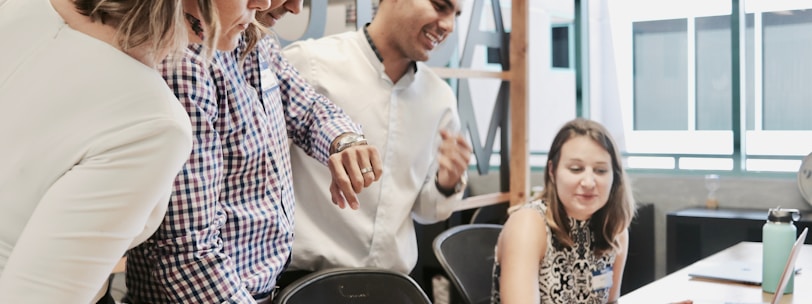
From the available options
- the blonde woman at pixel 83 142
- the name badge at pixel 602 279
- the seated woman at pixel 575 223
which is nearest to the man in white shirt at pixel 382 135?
the seated woman at pixel 575 223

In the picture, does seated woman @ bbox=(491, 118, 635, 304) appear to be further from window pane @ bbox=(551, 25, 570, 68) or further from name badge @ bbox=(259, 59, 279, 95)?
window pane @ bbox=(551, 25, 570, 68)

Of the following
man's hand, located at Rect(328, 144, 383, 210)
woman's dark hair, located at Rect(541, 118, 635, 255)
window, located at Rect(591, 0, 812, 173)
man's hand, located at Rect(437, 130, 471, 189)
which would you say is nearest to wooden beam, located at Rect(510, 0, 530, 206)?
woman's dark hair, located at Rect(541, 118, 635, 255)

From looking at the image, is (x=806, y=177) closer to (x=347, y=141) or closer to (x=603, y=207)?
(x=603, y=207)

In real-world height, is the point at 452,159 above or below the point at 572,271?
above

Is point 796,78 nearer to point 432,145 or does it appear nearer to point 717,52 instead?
point 717,52

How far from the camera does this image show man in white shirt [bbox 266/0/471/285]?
2.23 meters

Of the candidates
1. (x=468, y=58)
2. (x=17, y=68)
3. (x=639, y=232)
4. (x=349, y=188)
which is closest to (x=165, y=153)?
(x=17, y=68)

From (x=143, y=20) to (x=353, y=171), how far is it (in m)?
0.64

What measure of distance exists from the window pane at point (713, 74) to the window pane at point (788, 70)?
0.21 meters

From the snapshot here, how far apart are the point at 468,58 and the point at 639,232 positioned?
1932 mm

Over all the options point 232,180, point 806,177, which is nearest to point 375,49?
point 232,180

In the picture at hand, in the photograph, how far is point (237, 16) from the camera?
1.02m

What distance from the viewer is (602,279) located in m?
2.41

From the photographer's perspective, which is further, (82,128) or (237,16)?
(237,16)
